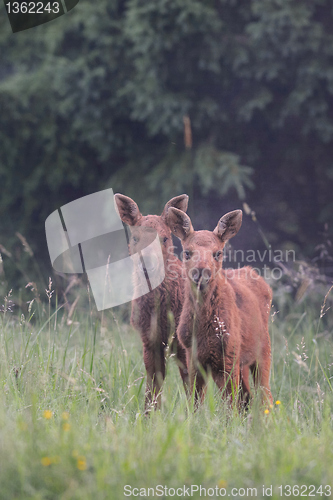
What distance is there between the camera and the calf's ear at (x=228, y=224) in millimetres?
4102

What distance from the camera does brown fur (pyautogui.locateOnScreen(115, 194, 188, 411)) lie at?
4.04 metres

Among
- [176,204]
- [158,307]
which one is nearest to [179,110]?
[176,204]

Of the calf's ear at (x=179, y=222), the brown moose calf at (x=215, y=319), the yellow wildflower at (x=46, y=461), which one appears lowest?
the brown moose calf at (x=215, y=319)

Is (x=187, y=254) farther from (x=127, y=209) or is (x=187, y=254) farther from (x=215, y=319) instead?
(x=127, y=209)

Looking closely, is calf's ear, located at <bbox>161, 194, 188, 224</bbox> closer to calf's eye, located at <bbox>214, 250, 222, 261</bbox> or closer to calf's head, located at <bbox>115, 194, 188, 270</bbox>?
calf's head, located at <bbox>115, 194, 188, 270</bbox>

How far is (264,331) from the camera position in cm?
452

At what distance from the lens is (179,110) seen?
761 centimetres

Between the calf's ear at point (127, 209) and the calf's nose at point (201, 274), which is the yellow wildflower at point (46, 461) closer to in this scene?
the calf's nose at point (201, 274)

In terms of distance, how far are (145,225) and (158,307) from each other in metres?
0.69

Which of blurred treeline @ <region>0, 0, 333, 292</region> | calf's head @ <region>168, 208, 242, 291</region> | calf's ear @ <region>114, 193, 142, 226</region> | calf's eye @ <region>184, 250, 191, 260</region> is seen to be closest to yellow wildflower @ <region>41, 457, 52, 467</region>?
calf's head @ <region>168, 208, 242, 291</region>

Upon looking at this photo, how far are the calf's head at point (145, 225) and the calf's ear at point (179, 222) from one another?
0.21 ft

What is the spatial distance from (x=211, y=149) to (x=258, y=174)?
1117mm

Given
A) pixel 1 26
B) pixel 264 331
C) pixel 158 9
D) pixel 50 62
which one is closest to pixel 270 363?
pixel 264 331

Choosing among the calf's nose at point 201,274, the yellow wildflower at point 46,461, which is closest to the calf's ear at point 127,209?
the calf's nose at point 201,274
